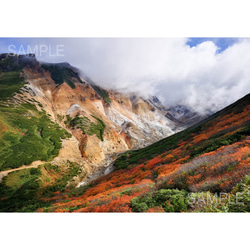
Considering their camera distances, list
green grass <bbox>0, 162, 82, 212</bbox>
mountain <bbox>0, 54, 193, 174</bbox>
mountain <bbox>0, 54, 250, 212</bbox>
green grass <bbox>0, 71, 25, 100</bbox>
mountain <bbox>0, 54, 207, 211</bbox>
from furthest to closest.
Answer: green grass <bbox>0, 71, 25, 100</bbox>
mountain <bbox>0, 54, 193, 174</bbox>
mountain <bbox>0, 54, 207, 211</bbox>
green grass <bbox>0, 162, 82, 212</bbox>
mountain <bbox>0, 54, 250, 212</bbox>

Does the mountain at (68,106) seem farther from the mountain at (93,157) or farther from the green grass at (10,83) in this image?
the mountain at (93,157)

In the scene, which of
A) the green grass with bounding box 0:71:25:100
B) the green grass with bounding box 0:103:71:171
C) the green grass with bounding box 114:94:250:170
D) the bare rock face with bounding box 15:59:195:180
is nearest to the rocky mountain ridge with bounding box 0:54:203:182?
the bare rock face with bounding box 15:59:195:180

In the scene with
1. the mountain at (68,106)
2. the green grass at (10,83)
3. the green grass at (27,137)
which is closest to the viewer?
the green grass at (27,137)

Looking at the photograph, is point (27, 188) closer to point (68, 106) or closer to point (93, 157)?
point (93, 157)

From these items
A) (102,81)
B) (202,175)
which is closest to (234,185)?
(202,175)

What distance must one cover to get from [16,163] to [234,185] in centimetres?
2954

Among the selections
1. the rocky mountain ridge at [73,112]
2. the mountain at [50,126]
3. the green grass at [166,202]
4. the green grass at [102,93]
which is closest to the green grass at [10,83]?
the mountain at [50,126]

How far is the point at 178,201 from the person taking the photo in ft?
19.5

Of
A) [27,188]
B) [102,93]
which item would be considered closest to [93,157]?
[27,188]

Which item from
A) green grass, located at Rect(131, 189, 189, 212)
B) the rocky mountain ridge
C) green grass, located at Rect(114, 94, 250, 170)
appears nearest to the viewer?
green grass, located at Rect(131, 189, 189, 212)

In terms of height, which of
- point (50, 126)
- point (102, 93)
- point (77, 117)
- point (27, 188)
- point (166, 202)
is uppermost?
point (102, 93)

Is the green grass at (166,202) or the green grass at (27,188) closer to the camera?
the green grass at (166,202)

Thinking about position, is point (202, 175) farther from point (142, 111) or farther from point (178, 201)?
point (142, 111)

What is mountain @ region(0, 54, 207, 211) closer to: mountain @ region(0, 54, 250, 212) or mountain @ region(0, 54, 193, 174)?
mountain @ region(0, 54, 193, 174)
